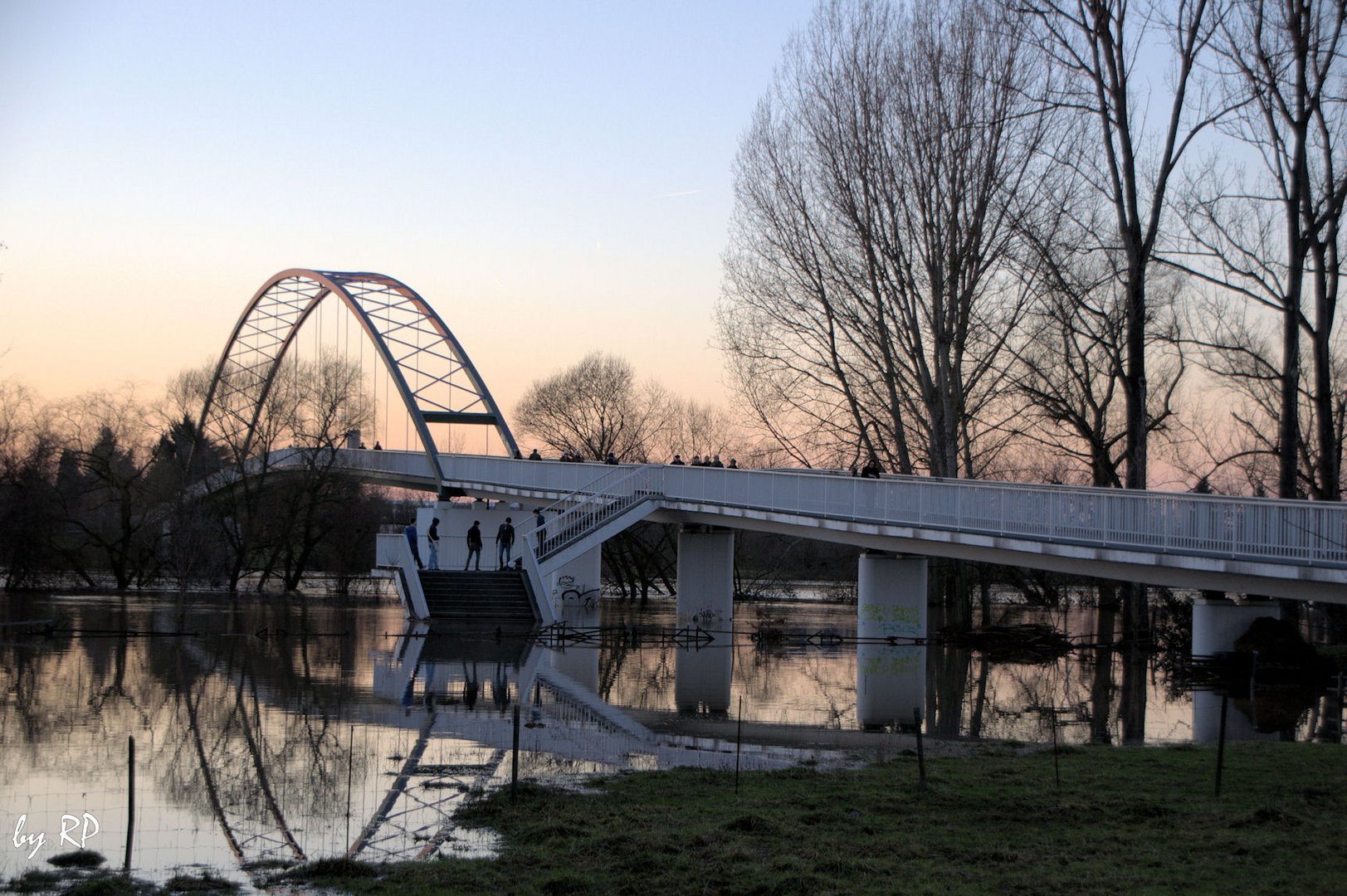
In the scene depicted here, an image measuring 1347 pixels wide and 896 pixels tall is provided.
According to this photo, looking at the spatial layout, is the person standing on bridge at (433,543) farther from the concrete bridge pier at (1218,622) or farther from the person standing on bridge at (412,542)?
the concrete bridge pier at (1218,622)

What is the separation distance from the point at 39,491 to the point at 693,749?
139 feet

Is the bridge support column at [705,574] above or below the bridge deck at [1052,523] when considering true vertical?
below

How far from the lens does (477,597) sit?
115ft

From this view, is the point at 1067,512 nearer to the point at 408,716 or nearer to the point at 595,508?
the point at 408,716

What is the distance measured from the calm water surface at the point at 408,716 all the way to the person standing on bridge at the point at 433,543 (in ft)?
14.2

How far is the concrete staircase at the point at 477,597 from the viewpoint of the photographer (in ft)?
112

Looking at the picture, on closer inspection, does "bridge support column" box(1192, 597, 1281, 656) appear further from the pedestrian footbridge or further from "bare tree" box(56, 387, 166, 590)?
"bare tree" box(56, 387, 166, 590)

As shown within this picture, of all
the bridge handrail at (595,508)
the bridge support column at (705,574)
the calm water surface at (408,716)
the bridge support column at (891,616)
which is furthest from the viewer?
the bridge support column at (705,574)

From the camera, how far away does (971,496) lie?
25078 millimetres

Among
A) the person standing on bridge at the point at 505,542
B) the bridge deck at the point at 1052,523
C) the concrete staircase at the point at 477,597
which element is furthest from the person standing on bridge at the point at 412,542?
the bridge deck at the point at 1052,523

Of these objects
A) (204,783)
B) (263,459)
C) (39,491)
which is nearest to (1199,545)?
(204,783)

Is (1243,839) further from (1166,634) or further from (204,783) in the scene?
(1166,634)

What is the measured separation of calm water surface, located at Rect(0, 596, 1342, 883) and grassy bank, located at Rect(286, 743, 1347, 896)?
0.93m

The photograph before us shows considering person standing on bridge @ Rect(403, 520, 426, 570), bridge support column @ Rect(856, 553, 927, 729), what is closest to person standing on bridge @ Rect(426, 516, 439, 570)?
person standing on bridge @ Rect(403, 520, 426, 570)
